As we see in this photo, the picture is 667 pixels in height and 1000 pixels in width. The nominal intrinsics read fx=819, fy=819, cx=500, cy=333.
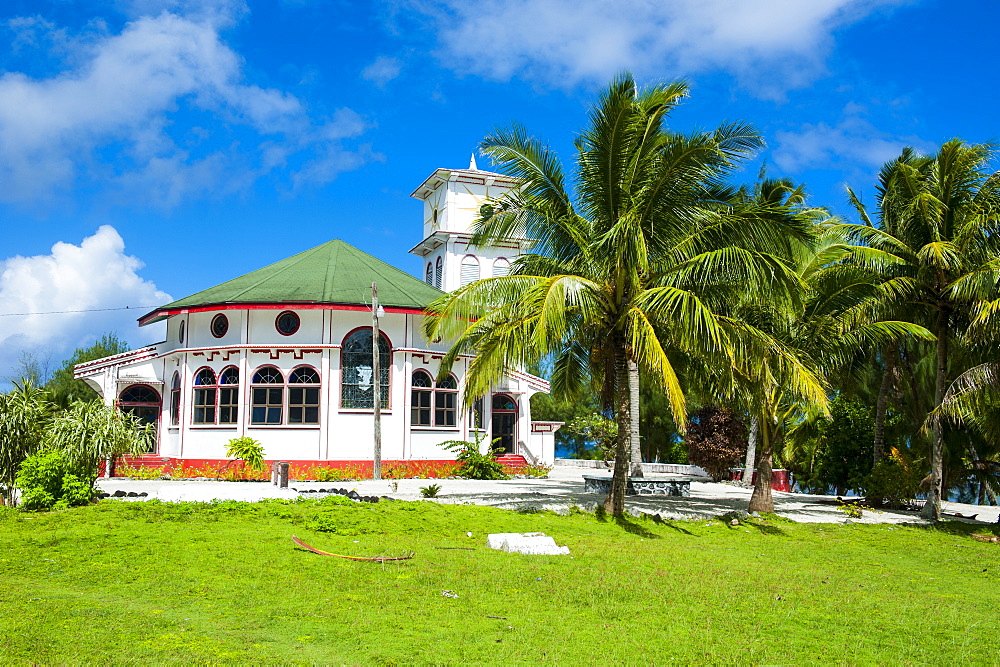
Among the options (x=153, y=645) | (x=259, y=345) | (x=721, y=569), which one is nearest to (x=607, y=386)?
(x=721, y=569)

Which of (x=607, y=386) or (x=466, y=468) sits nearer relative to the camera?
(x=607, y=386)

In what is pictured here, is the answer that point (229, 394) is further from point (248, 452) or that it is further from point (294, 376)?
point (248, 452)

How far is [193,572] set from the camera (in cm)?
935

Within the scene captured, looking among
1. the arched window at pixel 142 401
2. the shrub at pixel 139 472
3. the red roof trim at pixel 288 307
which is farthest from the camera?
the arched window at pixel 142 401

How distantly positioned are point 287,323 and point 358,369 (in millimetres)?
2784

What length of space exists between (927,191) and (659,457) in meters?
26.9

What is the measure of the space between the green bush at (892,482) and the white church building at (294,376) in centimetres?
1130

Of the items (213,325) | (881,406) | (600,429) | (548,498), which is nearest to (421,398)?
(213,325)

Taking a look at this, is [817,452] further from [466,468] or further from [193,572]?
[193,572]

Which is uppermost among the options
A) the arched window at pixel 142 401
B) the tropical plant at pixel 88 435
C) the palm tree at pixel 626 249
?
the palm tree at pixel 626 249

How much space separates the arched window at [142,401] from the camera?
2844 cm

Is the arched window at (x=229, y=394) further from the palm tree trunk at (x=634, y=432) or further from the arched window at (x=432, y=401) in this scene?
the palm tree trunk at (x=634, y=432)

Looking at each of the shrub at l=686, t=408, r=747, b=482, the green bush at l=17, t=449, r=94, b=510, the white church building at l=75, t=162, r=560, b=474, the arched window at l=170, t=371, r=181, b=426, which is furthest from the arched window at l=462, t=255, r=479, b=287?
the green bush at l=17, t=449, r=94, b=510

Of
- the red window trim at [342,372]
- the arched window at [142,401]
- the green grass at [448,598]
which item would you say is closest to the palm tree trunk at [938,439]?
the green grass at [448,598]
